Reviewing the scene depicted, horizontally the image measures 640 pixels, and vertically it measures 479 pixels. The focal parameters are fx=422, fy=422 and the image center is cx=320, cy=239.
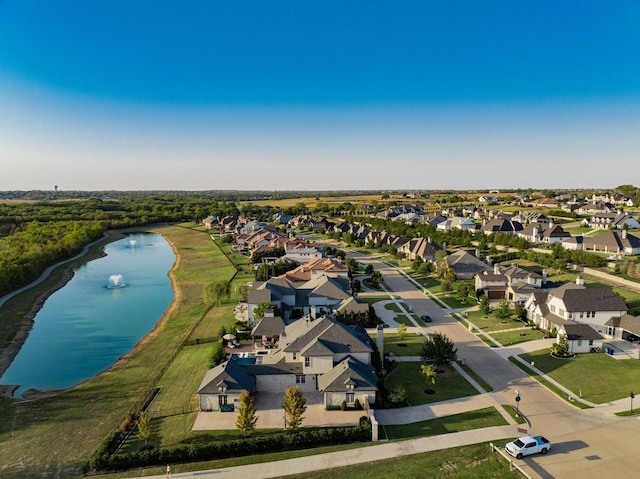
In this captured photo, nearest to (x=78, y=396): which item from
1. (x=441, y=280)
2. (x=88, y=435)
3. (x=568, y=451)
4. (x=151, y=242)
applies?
(x=88, y=435)

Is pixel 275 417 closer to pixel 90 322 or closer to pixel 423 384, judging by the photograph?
pixel 423 384

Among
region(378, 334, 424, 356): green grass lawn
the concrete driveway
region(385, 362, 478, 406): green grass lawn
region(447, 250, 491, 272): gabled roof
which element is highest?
region(447, 250, 491, 272): gabled roof

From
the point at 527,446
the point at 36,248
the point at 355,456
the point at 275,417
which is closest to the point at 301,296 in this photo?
the point at 275,417

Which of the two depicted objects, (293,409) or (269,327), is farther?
(269,327)

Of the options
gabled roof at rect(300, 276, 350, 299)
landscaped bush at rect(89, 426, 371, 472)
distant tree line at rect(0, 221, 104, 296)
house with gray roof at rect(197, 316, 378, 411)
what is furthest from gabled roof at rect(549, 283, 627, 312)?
distant tree line at rect(0, 221, 104, 296)

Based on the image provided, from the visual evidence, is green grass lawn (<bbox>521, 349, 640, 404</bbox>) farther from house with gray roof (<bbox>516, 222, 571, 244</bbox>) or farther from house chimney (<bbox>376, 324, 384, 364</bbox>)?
house with gray roof (<bbox>516, 222, 571, 244</bbox>)

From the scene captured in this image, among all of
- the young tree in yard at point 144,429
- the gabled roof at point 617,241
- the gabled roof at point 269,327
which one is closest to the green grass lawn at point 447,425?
the young tree in yard at point 144,429
